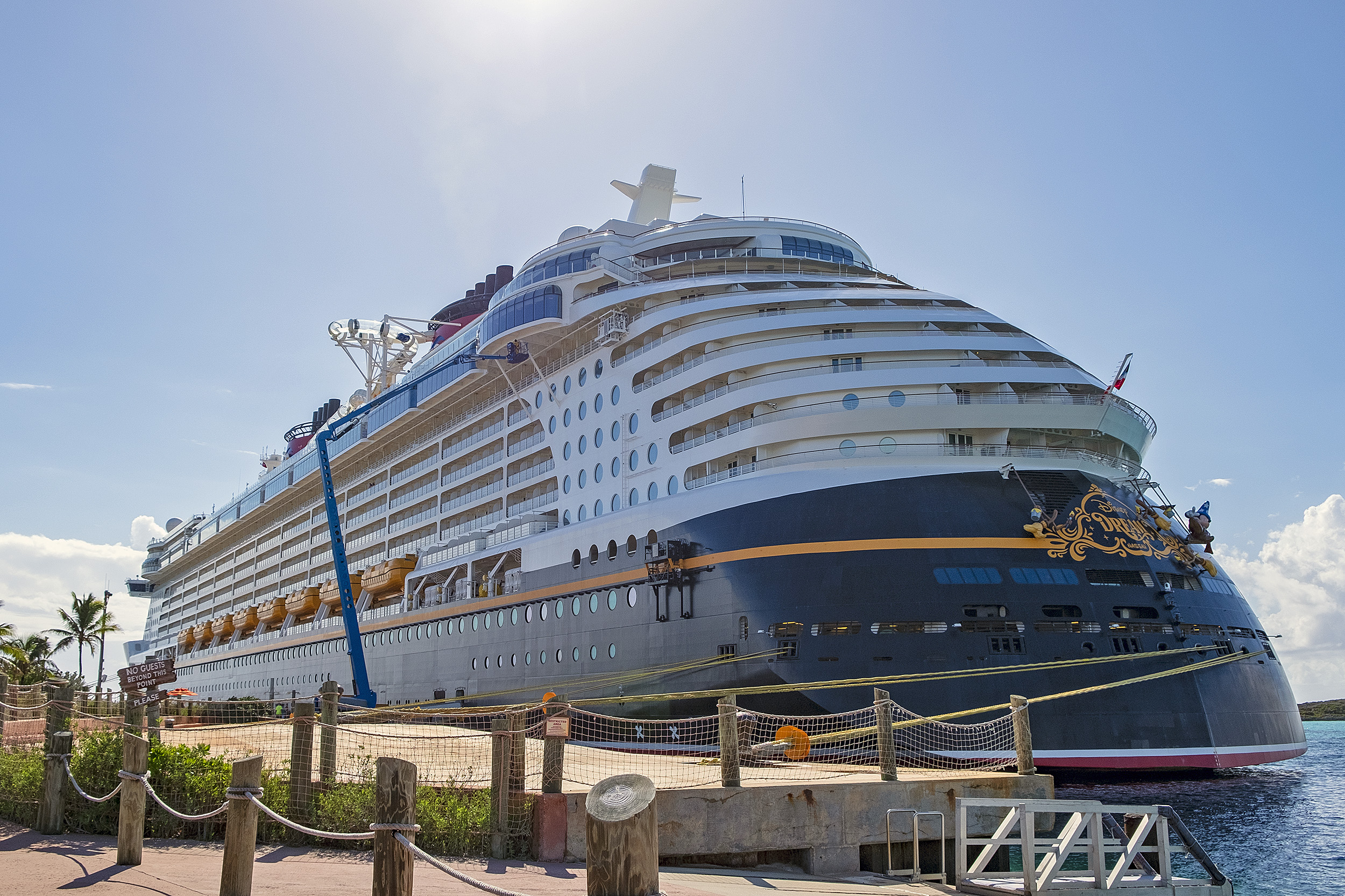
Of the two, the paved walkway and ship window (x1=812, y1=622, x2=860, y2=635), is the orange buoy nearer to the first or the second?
ship window (x1=812, y1=622, x2=860, y2=635)

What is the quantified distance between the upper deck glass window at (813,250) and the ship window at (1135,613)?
16095 mm

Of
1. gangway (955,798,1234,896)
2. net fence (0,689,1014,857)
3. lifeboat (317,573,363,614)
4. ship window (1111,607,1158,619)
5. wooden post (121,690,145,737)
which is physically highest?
lifeboat (317,573,363,614)

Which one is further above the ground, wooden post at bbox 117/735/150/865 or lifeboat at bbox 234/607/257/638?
lifeboat at bbox 234/607/257/638

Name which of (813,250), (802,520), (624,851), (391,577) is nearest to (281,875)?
(624,851)

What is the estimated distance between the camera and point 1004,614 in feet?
60.8

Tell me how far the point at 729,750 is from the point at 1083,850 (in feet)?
13.2

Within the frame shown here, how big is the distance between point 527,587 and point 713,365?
8740 mm

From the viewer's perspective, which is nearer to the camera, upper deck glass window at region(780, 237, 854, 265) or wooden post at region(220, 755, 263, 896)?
wooden post at region(220, 755, 263, 896)

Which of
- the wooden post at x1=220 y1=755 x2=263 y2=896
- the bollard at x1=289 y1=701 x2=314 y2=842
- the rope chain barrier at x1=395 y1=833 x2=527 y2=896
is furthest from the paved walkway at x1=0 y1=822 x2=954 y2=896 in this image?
the rope chain barrier at x1=395 y1=833 x2=527 y2=896

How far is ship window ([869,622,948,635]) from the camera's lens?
1850cm

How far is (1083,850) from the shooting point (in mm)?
11047

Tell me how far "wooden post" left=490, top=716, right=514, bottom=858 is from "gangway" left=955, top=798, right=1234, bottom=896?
4845 mm

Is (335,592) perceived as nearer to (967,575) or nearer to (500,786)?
(967,575)

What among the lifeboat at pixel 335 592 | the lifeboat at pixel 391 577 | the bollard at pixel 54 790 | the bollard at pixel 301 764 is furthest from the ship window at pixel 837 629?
the lifeboat at pixel 335 592
